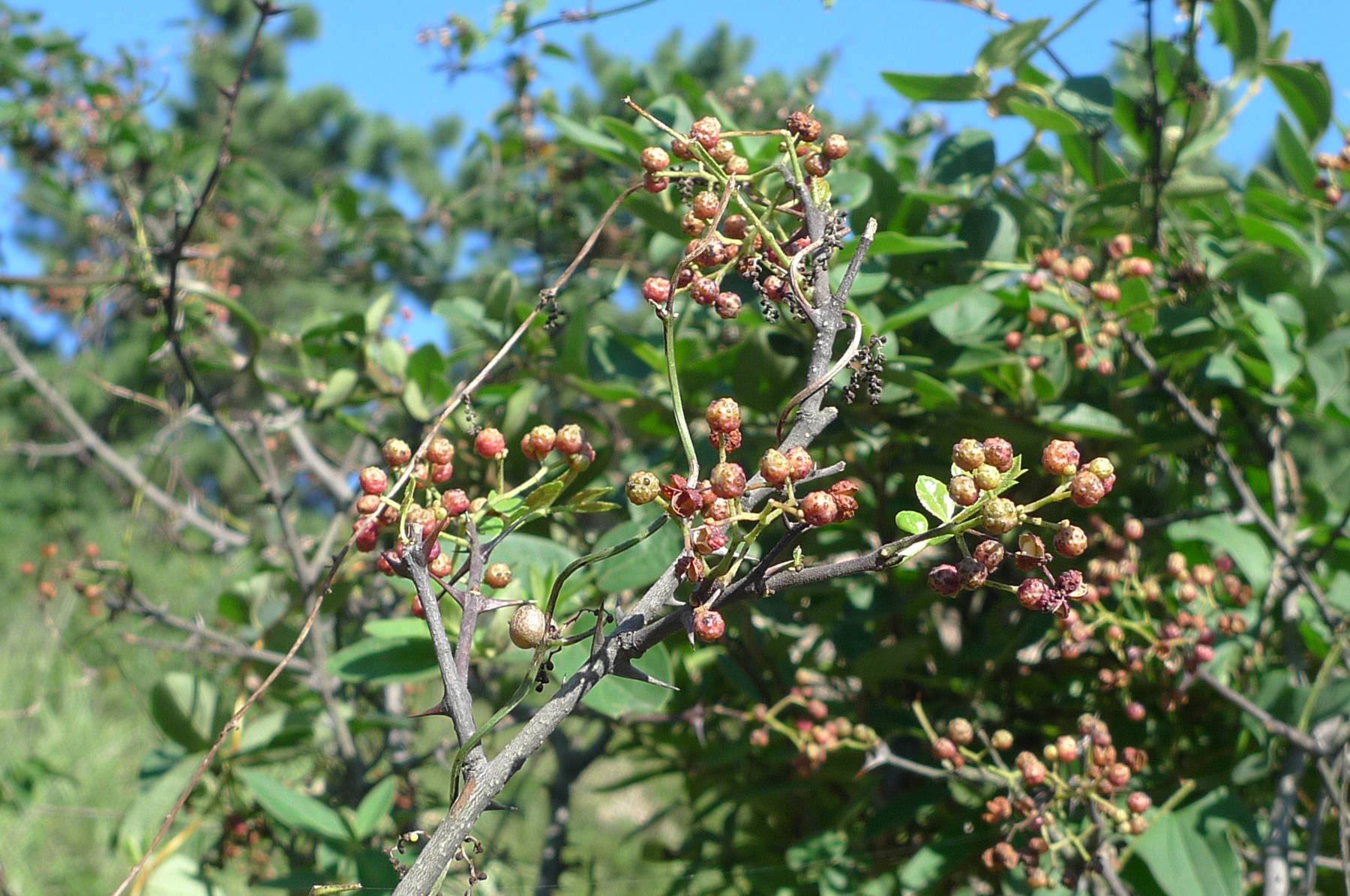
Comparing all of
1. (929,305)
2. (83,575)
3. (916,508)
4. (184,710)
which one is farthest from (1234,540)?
(83,575)

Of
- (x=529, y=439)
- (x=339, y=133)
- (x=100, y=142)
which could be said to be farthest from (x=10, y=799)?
(x=339, y=133)

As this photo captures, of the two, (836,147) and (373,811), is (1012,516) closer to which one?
(836,147)

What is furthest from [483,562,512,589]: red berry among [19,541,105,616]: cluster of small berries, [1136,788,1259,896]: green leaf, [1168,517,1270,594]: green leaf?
[19,541,105,616]: cluster of small berries

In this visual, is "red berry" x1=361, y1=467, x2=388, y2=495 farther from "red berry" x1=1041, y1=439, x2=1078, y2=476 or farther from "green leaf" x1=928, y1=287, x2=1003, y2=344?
"green leaf" x1=928, y1=287, x2=1003, y2=344

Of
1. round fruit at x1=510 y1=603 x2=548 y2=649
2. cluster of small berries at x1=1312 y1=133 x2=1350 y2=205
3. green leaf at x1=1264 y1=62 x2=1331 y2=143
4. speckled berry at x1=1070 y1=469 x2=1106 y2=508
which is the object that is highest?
green leaf at x1=1264 y1=62 x2=1331 y2=143

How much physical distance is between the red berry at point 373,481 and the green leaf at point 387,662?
373 mm

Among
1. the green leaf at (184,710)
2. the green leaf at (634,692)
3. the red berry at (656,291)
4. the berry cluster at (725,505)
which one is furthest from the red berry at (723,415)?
the green leaf at (184,710)

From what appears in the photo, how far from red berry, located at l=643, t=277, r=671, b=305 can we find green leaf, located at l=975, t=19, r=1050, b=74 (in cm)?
74

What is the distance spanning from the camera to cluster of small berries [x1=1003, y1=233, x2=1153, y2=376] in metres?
1.07

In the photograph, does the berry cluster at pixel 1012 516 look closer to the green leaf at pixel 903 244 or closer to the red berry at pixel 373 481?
the red berry at pixel 373 481

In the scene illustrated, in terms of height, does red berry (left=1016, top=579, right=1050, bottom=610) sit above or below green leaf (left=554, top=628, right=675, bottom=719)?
→ below

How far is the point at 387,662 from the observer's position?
963 millimetres

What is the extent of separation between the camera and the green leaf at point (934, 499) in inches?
19.1

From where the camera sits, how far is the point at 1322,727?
111 cm
